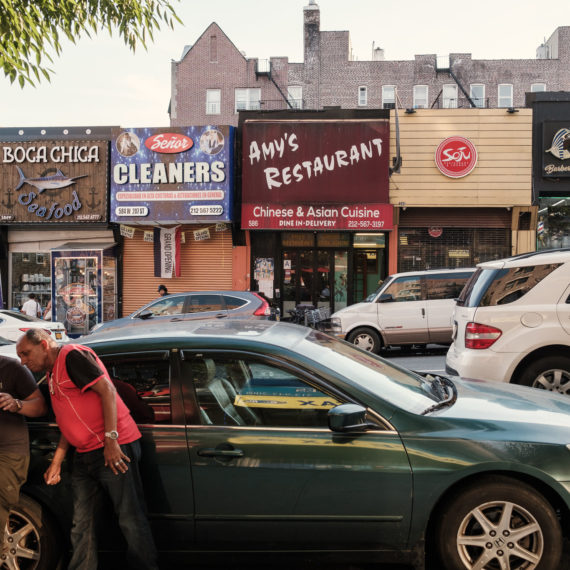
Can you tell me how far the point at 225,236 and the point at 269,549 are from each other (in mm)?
15878

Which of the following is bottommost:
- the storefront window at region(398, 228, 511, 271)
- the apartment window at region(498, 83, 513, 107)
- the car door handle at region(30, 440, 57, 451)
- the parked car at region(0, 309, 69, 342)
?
the parked car at region(0, 309, 69, 342)

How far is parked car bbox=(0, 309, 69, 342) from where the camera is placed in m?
13.4

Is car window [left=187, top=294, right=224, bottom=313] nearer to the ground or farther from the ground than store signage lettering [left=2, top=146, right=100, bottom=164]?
nearer to the ground

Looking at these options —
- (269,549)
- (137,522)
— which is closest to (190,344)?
(137,522)

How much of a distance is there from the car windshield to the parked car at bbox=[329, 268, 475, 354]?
8.88 m

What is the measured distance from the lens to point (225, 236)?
1889 cm

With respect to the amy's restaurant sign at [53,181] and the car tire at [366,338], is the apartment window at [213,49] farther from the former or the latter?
the car tire at [366,338]

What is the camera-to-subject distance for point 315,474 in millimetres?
3336

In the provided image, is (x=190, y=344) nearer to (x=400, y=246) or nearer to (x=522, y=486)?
(x=522, y=486)

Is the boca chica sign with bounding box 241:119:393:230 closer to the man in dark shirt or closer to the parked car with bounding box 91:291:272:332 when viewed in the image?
the parked car with bounding box 91:291:272:332

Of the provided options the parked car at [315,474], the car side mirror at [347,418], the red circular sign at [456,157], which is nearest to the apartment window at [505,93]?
the red circular sign at [456,157]

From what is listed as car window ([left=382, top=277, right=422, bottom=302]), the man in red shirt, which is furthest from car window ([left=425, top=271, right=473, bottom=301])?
the man in red shirt

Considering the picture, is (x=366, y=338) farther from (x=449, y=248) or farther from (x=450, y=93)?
(x=450, y=93)

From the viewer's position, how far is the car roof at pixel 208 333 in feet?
12.3
